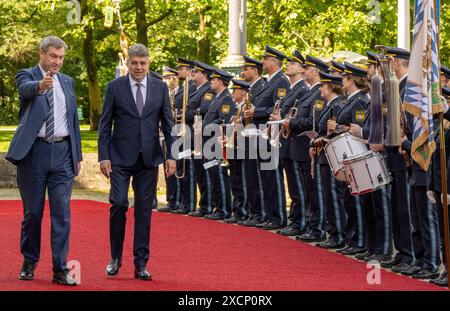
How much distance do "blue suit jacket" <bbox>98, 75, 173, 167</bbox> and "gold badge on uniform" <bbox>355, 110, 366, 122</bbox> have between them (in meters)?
2.61

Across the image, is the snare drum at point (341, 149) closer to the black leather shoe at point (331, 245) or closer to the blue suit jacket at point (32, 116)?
the black leather shoe at point (331, 245)

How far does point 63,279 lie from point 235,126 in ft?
21.0

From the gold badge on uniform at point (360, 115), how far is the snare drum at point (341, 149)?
1.16ft

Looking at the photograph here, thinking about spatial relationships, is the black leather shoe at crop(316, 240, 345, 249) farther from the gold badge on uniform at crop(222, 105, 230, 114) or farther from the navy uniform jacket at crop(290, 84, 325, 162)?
the gold badge on uniform at crop(222, 105, 230, 114)

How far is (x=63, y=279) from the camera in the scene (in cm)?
1068

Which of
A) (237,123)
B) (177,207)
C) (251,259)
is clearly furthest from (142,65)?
(177,207)

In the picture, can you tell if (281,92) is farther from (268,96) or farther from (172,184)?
(172,184)

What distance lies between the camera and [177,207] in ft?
61.3

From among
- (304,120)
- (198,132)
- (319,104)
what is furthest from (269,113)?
(198,132)

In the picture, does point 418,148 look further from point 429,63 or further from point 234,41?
point 234,41

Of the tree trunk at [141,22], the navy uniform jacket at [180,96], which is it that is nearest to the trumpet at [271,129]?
the navy uniform jacket at [180,96]

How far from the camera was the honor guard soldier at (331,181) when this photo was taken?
14.0 m

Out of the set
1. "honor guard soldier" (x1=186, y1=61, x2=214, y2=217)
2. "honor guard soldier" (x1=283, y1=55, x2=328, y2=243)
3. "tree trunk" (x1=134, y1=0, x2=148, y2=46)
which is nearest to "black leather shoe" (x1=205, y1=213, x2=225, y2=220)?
"honor guard soldier" (x1=186, y1=61, x2=214, y2=217)

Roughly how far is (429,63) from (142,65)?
2548 millimetres
